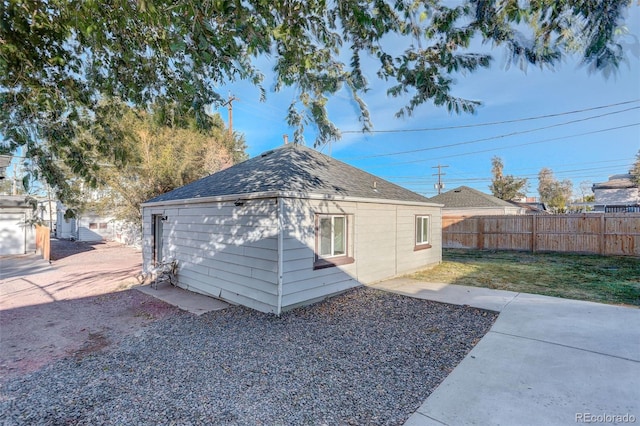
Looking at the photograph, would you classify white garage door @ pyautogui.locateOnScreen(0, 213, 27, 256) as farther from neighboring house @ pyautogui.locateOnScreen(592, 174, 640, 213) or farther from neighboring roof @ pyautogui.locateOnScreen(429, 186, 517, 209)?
neighboring house @ pyautogui.locateOnScreen(592, 174, 640, 213)

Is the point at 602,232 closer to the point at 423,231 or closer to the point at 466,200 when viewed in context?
the point at 423,231

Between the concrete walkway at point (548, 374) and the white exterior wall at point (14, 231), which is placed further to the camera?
the white exterior wall at point (14, 231)

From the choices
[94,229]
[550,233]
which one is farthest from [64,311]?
[94,229]

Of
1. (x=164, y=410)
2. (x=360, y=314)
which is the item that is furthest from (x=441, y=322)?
(x=164, y=410)

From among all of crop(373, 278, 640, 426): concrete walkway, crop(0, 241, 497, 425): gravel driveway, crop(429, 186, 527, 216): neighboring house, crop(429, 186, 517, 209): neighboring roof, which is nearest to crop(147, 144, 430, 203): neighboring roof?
crop(0, 241, 497, 425): gravel driveway

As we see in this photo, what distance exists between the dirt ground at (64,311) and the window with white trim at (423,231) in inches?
291

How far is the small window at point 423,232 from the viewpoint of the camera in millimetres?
9941

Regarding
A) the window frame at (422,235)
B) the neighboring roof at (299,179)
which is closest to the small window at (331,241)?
the neighboring roof at (299,179)

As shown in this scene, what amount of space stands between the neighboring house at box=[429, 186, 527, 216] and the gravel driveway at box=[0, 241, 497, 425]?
17540 mm

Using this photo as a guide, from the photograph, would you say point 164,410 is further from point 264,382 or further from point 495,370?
point 495,370

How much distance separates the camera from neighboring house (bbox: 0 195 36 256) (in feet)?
49.1

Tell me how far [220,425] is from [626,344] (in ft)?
16.0

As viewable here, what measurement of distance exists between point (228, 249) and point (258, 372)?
11.1ft

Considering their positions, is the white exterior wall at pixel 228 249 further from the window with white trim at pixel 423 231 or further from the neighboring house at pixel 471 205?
the neighboring house at pixel 471 205
